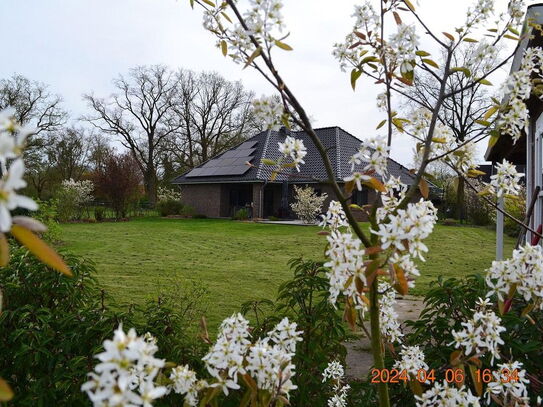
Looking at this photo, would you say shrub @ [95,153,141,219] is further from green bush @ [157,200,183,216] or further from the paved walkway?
the paved walkway

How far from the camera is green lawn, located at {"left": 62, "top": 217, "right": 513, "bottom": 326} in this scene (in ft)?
22.7

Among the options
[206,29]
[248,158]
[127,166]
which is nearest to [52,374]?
[206,29]

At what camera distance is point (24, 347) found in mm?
1831

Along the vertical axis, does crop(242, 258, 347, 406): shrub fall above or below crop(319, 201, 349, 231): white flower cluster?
below

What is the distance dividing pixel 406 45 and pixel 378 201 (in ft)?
1.71

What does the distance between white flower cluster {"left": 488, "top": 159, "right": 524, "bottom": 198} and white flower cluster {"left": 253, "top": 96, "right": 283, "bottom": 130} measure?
782 millimetres

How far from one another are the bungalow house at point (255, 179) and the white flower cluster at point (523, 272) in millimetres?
18707

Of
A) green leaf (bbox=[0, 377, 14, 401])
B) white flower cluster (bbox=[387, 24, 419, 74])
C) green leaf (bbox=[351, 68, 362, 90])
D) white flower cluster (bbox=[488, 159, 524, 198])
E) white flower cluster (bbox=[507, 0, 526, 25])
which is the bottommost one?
green leaf (bbox=[0, 377, 14, 401])

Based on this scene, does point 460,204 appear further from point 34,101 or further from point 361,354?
point 34,101

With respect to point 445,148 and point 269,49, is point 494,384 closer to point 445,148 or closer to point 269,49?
point 445,148

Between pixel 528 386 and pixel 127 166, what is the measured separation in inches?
928

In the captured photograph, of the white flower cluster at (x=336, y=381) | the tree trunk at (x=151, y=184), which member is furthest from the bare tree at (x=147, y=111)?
the white flower cluster at (x=336, y=381)

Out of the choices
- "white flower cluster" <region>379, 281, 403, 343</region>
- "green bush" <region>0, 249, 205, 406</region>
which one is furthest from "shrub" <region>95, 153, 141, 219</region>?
"white flower cluster" <region>379, 281, 403, 343</region>

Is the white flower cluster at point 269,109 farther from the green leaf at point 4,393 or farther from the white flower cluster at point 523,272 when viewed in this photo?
the green leaf at point 4,393
